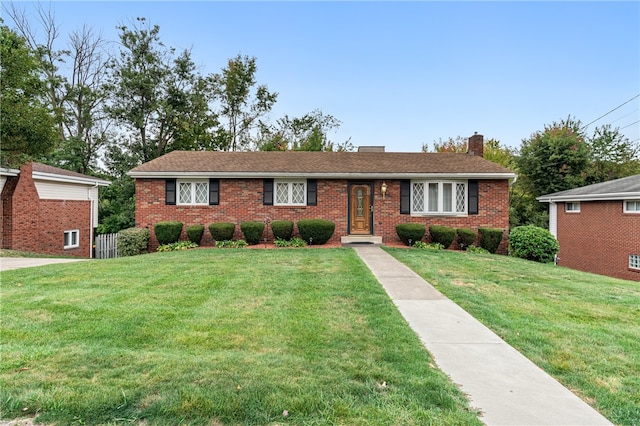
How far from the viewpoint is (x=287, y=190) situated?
1277 cm

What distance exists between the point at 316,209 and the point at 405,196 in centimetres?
356

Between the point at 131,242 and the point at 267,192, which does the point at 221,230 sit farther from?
the point at 131,242

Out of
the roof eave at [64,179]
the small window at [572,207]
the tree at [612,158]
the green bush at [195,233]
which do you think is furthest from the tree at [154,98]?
the tree at [612,158]

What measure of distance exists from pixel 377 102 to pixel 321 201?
464 inches

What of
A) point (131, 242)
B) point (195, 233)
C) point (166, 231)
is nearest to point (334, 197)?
point (195, 233)

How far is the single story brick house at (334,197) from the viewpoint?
12430 millimetres

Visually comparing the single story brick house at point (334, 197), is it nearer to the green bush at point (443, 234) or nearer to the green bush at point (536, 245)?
the green bush at point (443, 234)

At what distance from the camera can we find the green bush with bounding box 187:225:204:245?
1183 centimetres

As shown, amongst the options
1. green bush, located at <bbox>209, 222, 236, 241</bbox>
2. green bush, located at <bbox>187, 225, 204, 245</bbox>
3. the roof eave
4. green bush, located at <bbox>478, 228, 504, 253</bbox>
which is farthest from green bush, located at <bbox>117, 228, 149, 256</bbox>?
green bush, located at <bbox>478, 228, 504, 253</bbox>

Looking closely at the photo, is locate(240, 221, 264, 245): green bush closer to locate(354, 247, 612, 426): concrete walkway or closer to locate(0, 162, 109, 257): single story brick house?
locate(354, 247, 612, 426): concrete walkway

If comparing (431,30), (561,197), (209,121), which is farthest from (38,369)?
(209,121)

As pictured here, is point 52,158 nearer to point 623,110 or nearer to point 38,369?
point 38,369

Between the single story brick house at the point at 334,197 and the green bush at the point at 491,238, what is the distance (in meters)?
0.59

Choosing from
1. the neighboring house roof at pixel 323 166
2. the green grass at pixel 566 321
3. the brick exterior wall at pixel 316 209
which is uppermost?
the neighboring house roof at pixel 323 166
